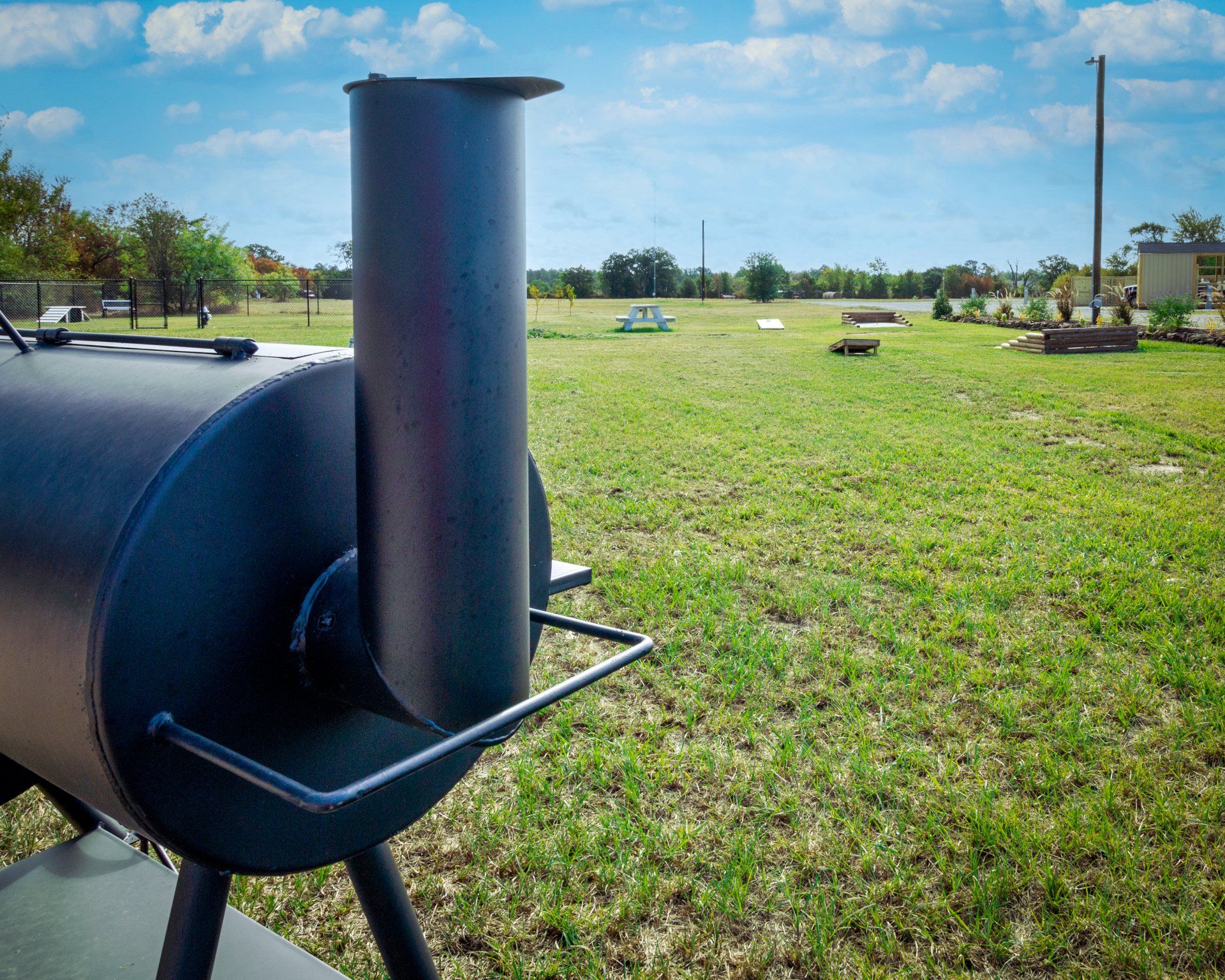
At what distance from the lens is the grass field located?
195 cm

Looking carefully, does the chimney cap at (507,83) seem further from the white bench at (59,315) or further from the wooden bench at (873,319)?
the wooden bench at (873,319)

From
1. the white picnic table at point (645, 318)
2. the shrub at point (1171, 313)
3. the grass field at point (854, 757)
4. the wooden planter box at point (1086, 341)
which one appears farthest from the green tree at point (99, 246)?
the shrub at point (1171, 313)

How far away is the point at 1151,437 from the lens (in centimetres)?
755

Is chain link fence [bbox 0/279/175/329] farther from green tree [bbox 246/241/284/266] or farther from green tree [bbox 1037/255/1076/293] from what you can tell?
green tree [bbox 1037/255/1076/293]

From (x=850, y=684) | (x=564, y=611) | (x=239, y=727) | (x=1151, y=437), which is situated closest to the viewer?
(x=239, y=727)

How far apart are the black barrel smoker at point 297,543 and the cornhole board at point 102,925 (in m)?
0.63

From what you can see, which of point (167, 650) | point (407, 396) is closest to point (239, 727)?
point (167, 650)

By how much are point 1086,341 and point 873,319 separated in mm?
11249

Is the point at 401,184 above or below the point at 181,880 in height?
above

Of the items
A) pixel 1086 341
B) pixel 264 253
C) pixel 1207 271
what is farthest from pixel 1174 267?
pixel 264 253

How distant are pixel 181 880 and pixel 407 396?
32.0 inches

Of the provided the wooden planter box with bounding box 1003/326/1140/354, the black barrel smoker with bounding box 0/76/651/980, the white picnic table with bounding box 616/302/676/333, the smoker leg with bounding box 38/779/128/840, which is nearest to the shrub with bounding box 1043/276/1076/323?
the wooden planter box with bounding box 1003/326/1140/354

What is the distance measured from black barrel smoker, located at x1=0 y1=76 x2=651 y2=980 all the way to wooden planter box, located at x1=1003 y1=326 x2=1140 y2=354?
1586 centimetres

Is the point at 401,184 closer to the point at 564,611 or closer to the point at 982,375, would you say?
the point at 564,611
